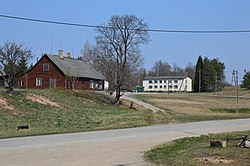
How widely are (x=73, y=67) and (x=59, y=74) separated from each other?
378 centimetres

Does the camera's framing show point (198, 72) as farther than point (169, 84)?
No

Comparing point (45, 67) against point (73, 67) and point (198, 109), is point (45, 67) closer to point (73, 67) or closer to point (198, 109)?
point (73, 67)

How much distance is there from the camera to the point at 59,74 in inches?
2539

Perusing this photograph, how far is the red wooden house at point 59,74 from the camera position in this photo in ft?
211

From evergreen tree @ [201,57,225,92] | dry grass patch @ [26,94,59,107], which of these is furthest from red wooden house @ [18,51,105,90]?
evergreen tree @ [201,57,225,92]

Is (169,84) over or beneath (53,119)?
over

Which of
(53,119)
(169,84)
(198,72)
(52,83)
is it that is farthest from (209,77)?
(53,119)

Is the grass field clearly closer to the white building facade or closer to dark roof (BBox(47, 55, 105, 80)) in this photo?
dark roof (BBox(47, 55, 105, 80))

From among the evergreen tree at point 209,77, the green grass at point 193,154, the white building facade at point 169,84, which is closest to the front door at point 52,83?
the green grass at point 193,154

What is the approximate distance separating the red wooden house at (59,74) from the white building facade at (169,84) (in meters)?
65.2

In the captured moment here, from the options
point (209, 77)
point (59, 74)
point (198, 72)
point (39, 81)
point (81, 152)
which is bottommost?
point (81, 152)

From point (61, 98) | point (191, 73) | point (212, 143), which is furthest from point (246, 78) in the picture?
point (212, 143)

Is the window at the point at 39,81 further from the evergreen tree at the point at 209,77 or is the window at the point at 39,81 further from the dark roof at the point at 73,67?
the evergreen tree at the point at 209,77

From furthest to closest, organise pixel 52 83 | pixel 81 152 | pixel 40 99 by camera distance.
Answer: pixel 52 83, pixel 40 99, pixel 81 152
